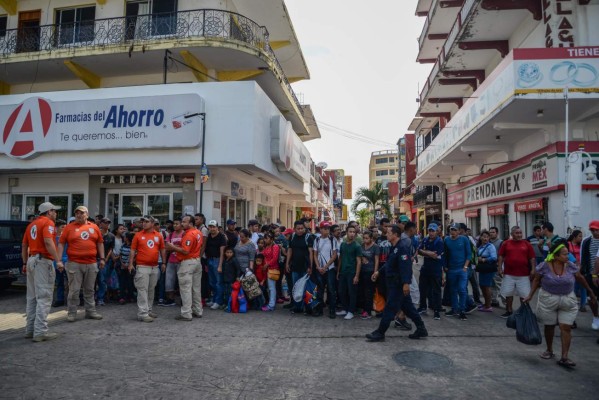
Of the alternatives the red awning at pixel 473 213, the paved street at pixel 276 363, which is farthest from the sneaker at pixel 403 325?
the red awning at pixel 473 213

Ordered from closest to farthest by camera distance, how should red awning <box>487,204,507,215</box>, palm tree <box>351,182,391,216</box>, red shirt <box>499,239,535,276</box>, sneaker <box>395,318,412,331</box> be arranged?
sneaker <box>395,318,412,331</box> < red shirt <box>499,239,535,276</box> < red awning <box>487,204,507,215</box> < palm tree <box>351,182,391,216</box>

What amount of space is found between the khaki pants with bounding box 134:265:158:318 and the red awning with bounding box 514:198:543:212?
1129 cm

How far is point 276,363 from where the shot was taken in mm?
5180

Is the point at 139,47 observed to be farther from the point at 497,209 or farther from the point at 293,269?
the point at 497,209

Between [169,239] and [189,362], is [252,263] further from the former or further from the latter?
[189,362]

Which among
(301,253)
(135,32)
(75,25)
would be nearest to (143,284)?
(301,253)

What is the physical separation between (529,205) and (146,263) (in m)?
11.9

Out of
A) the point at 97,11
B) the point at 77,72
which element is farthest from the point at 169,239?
the point at 97,11

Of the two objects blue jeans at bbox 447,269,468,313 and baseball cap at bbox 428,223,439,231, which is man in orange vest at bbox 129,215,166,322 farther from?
blue jeans at bbox 447,269,468,313

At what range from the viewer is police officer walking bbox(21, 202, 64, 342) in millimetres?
6102

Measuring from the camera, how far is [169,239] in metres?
9.20

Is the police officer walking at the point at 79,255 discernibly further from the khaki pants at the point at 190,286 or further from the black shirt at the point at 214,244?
the black shirt at the point at 214,244

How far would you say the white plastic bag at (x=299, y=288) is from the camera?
8141 mm

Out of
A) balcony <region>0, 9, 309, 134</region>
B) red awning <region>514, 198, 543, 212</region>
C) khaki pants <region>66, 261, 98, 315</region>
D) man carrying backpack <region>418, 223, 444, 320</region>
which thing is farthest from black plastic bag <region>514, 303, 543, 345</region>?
balcony <region>0, 9, 309, 134</region>
